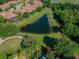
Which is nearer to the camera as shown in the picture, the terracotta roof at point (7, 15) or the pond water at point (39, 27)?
the pond water at point (39, 27)

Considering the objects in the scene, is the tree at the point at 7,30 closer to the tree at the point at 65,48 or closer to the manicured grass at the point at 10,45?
the manicured grass at the point at 10,45

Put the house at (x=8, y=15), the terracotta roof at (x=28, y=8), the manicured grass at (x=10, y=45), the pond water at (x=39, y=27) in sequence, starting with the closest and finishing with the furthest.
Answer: the manicured grass at (x=10, y=45), the pond water at (x=39, y=27), the house at (x=8, y=15), the terracotta roof at (x=28, y=8)

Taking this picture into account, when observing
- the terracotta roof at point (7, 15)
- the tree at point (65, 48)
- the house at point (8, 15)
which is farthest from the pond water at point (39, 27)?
the tree at point (65, 48)

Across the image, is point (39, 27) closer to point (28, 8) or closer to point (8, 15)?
point (8, 15)

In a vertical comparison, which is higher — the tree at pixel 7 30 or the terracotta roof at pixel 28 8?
the tree at pixel 7 30

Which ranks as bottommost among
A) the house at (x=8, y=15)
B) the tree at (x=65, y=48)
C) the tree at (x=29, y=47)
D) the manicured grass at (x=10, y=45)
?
the house at (x=8, y=15)

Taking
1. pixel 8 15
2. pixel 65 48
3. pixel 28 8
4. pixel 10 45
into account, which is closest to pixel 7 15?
pixel 8 15

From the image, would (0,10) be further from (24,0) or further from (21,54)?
(21,54)

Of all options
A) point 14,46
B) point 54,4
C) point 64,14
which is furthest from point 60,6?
point 14,46

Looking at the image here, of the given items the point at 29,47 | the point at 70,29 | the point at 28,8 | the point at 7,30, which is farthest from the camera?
the point at 28,8
